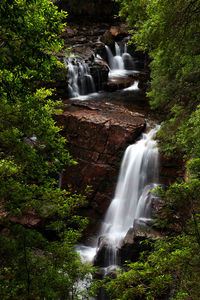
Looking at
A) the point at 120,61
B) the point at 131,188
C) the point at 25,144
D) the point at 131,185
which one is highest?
the point at 120,61

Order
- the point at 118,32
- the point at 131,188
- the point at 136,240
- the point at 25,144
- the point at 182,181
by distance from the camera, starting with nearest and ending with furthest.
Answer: the point at 25,144, the point at 182,181, the point at 136,240, the point at 131,188, the point at 118,32

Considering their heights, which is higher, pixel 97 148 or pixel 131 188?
pixel 97 148

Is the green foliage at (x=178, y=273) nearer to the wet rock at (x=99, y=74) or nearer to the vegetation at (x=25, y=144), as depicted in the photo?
the vegetation at (x=25, y=144)

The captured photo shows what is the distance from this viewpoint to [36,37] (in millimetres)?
3504

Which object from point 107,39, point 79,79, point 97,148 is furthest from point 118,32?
point 97,148

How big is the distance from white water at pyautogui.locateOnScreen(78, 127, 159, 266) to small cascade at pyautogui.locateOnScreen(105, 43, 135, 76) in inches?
501

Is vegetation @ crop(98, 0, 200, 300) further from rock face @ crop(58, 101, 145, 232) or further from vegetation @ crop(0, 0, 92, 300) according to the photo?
rock face @ crop(58, 101, 145, 232)

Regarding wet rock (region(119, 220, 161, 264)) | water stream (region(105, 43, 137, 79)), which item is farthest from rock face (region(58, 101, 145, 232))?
water stream (region(105, 43, 137, 79))

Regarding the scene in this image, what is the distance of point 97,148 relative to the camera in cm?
1306

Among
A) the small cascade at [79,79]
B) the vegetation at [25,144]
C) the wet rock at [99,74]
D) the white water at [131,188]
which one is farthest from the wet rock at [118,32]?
the vegetation at [25,144]

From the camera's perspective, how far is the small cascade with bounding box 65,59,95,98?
18281 mm

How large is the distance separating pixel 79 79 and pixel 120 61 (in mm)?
7352

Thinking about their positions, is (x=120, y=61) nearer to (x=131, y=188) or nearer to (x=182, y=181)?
(x=131, y=188)

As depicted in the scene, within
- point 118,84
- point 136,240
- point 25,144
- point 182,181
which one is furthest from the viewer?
point 118,84
